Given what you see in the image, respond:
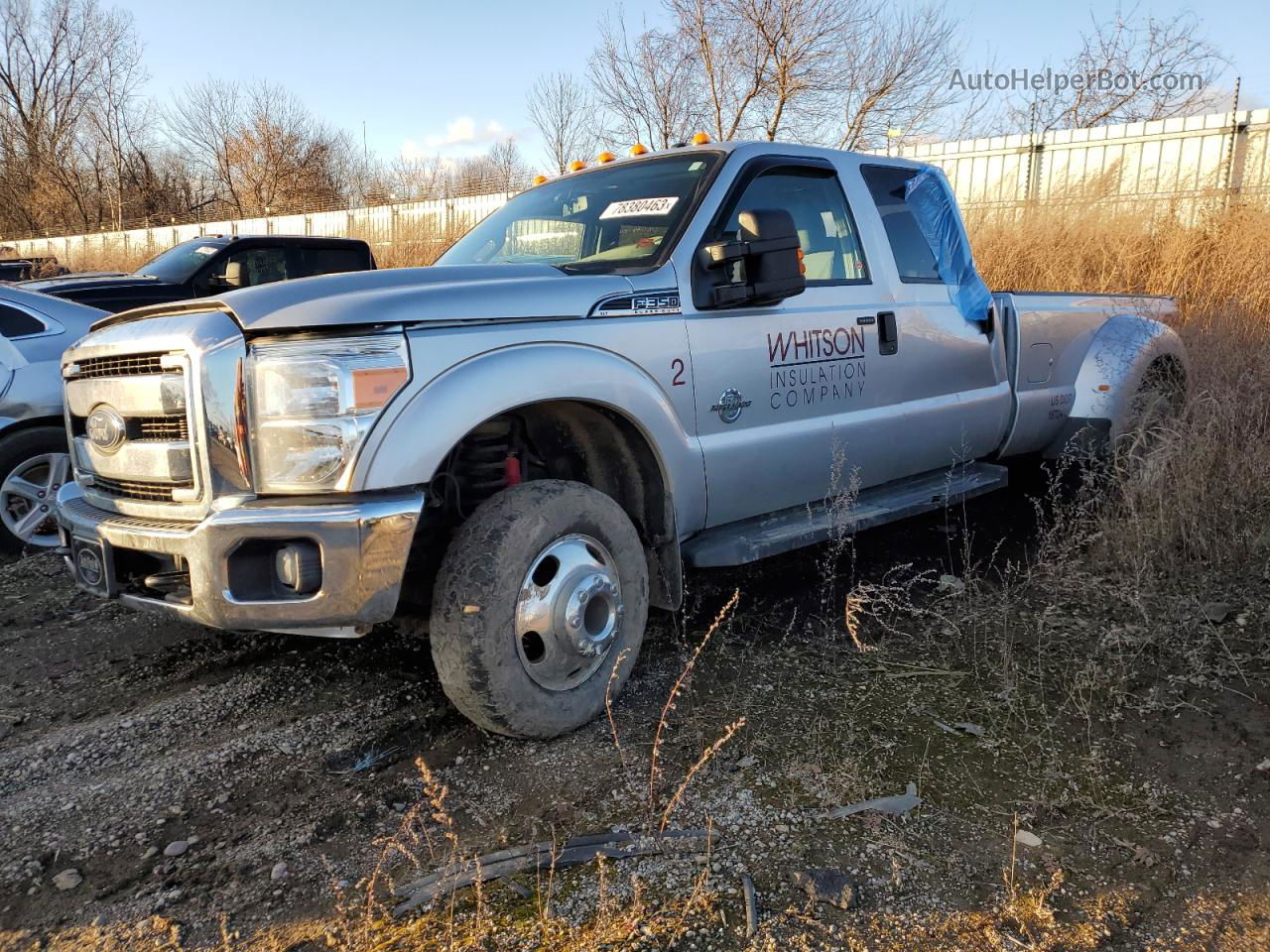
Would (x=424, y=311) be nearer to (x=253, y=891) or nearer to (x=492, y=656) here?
(x=492, y=656)

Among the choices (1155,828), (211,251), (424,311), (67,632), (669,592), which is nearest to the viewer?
(1155,828)

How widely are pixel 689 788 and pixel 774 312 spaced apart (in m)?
1.86

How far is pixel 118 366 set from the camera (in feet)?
9.03

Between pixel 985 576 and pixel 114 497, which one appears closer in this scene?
pixel 114 497

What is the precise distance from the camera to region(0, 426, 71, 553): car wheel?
192 inches

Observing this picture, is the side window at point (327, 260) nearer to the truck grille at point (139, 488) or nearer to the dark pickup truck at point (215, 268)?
the dark pickup truck at point (215, 268)

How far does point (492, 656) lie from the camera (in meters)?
2.58

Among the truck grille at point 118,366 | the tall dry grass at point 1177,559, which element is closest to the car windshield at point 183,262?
the truck grille at point 118,366

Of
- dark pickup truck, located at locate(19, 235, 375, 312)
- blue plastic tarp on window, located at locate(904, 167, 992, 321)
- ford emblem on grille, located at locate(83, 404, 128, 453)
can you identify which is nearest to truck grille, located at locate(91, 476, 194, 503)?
ford emblem on grille, located at locate(83, 404, 128, 453)

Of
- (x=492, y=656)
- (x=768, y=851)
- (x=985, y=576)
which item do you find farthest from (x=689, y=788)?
(x=985, y=576)

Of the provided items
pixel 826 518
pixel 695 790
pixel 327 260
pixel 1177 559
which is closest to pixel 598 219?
pixel 826 518

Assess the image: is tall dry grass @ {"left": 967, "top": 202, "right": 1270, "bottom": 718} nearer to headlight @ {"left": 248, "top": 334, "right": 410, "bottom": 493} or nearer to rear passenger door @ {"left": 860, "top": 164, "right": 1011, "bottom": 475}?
rear passenger door @ {"left": 860, "top": 164, "right": 1011, "bottom": 475}

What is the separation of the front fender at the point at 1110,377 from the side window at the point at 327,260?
7254mm

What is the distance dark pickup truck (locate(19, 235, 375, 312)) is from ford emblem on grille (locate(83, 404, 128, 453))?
17.2 feet
